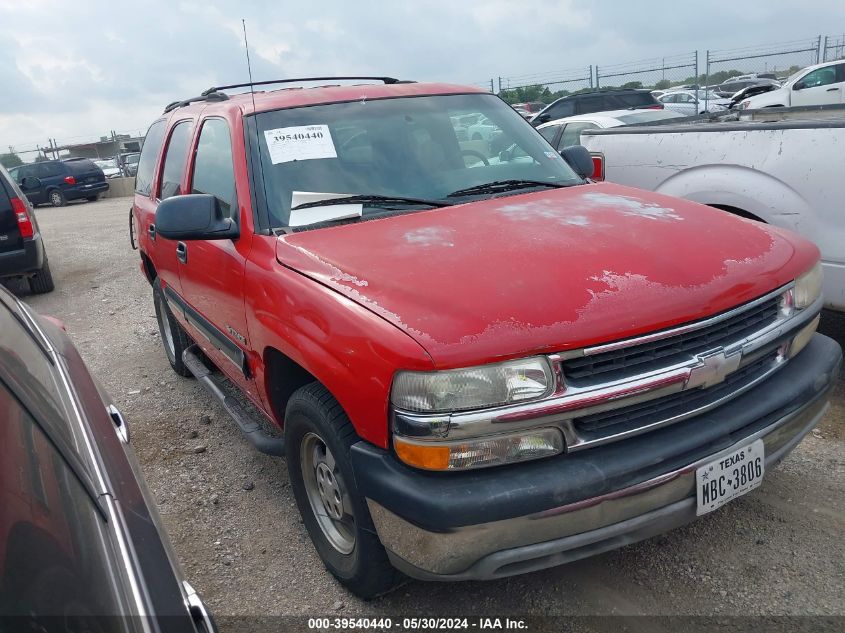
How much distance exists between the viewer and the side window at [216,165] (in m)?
3.43

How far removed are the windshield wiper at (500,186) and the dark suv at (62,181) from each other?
76.0 feet

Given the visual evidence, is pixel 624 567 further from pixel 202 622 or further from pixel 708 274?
pixel 202 622

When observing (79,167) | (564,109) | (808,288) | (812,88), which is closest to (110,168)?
(79,167)

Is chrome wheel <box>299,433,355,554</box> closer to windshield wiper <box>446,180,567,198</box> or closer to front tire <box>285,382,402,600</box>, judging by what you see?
front tire <box>285,382,402,600</box>

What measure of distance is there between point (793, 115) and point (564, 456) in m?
5.01

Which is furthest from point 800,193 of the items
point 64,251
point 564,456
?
point 64,251

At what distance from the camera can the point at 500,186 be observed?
3.42 m

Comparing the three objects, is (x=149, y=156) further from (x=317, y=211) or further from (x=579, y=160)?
(x=579, y=160)

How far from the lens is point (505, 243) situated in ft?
8.64

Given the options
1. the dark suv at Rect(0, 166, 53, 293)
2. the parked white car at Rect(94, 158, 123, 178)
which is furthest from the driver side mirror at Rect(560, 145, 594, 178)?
the parked white car at Rect(94, 158, 123, 178)

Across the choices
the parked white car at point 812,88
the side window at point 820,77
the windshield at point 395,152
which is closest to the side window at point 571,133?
the windshield at point 395,152

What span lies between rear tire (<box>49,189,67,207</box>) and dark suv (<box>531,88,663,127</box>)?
16.2 m

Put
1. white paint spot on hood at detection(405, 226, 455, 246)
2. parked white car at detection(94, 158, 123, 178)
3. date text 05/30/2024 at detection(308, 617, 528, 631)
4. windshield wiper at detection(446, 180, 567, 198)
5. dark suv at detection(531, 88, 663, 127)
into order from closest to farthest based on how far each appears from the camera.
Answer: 1. date text 05/30/2024 at detection(308, 617, 528, 631)
2. white paint spot on hood at detection(405, 226, 455, 246)
3. windshield wiper at detection(446, 180, 567, 198)
4. dark suv at detection(531, 88, 663, 127)
5. parked white car at detection(94, 158, 123, 178)

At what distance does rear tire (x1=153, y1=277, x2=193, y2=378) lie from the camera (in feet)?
16.9
